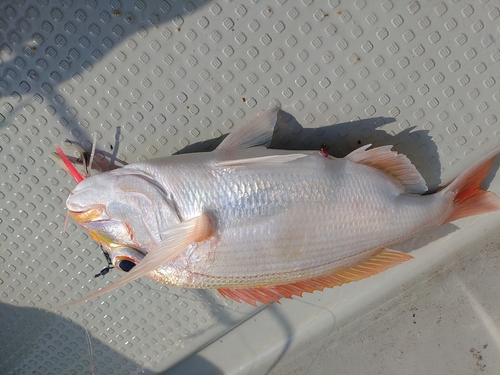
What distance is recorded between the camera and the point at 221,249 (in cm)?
115

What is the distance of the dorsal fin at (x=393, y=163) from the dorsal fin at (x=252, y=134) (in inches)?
12.5

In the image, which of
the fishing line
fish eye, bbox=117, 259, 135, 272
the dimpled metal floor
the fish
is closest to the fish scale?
the fish

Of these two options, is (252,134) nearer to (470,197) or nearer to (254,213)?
(254,213)

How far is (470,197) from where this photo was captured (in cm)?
136

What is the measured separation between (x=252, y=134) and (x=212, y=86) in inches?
11.9

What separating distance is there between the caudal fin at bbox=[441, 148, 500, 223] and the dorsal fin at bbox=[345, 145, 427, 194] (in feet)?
0.57

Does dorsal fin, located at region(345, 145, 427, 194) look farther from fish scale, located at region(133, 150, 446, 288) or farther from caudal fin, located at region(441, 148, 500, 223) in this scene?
caudal fin, located at region(441, 148, 500, 223)

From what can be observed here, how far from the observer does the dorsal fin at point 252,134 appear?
1198mm

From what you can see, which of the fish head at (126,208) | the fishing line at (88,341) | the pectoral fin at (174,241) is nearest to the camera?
the pectoral fin at (174,241)

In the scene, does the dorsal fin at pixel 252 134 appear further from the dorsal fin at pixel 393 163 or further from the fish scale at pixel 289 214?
the dorsal fin at pixel 393 163

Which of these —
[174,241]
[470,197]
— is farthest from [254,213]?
[470,197]

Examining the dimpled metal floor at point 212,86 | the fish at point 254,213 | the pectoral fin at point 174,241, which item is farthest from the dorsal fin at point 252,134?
the pectoral fin at point 174,241

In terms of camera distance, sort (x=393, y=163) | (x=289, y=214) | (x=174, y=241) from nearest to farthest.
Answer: (x=174, y=241) → (x=289, y=214) → (x=393, y=163)

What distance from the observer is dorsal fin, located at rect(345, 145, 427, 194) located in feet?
4.10
